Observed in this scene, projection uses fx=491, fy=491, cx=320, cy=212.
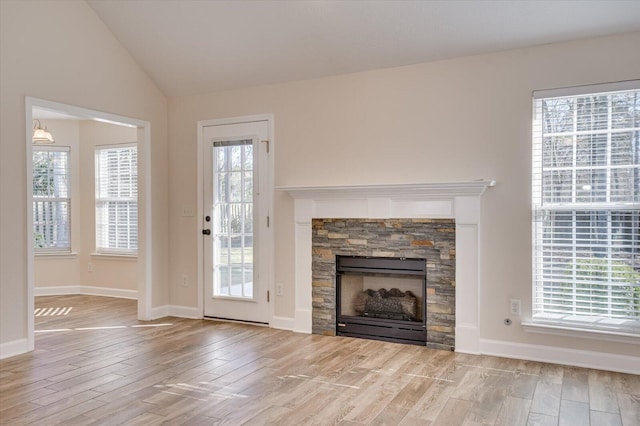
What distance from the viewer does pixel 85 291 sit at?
699cm

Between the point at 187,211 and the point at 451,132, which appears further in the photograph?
the point at 187,211

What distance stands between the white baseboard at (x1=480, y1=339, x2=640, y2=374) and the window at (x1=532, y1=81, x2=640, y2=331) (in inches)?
8.5

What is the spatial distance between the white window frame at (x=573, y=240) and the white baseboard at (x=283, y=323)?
2.12m

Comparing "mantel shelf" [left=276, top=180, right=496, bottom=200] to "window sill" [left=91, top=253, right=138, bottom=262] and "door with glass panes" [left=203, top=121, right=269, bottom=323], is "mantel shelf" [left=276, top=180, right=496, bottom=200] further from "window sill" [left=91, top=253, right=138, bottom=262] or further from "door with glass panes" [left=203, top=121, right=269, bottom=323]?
"window sill" [left=91, top=253, right=138, bottom=262]

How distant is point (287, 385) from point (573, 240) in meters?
2.40

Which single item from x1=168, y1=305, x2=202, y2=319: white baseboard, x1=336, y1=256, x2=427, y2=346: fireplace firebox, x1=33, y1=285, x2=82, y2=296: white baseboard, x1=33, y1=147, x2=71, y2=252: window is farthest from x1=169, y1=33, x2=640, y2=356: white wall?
x1=33, y1=285, x2=82, y2=296: white baseboard

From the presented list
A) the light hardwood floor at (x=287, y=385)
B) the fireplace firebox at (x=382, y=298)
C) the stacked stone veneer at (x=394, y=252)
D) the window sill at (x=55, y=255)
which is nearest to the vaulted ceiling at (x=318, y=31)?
the stacked stone veneer at (x=394, y=252)

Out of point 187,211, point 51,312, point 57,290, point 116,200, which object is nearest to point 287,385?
point 187,211

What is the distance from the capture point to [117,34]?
4.83 m

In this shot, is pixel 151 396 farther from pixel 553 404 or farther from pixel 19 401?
pixel 553 404

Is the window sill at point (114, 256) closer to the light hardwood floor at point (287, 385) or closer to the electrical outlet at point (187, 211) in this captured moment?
the electrical outlet at point (187, 211)

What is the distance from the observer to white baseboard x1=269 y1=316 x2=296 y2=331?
4.79 m

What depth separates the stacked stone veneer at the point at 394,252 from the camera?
4094 mm

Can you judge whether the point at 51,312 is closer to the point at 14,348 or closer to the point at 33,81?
the point at 14,348
